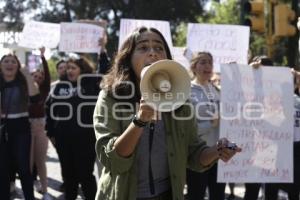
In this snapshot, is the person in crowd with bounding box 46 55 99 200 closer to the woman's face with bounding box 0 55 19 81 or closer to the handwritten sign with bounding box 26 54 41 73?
the woman's face with bounding box 0 55 19 81

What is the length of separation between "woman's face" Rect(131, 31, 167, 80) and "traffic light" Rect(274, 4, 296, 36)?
26.3 feet

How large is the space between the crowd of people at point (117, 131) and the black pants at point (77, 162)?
10mm

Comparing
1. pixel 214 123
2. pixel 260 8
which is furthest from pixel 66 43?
pixel 260 8

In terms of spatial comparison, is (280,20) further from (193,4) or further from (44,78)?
(193,4)

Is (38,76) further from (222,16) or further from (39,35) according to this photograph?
(222,16)

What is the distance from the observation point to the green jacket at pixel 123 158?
7.96 feet

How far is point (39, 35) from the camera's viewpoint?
23.8ft

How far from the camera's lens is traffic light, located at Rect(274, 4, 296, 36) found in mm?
10195

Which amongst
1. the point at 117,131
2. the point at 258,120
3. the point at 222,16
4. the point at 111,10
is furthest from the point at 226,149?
the point at 222,16

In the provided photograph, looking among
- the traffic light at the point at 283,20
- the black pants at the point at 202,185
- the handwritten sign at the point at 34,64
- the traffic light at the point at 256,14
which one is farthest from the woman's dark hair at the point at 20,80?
the traffic light at the point at 283,20

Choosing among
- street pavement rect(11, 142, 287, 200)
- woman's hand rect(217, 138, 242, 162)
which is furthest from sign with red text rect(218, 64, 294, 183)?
woman's hand rect(217, 138, 242, 162)

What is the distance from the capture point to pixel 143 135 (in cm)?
254

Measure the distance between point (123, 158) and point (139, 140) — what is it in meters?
0.17

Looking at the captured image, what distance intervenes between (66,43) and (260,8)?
421 centimetres
